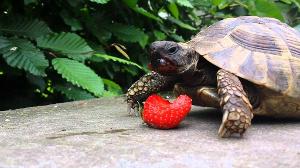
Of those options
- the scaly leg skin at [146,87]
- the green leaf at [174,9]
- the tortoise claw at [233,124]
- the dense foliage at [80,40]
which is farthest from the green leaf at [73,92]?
the tortoise claw at [233,124]

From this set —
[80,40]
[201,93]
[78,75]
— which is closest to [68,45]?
[80,40]

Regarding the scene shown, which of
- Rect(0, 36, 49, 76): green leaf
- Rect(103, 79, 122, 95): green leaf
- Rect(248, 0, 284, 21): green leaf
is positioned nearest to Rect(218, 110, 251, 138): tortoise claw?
Rect(0, 36, 49, 76): green leaf

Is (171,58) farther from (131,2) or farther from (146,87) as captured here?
(131,2)

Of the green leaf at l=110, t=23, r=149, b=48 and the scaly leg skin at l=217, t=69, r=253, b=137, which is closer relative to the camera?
the scaly leg skin at l=217, t=69, r=253, b=137

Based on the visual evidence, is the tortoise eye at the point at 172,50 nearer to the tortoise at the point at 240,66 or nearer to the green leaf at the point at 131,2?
the tortoise at the point at 240,66

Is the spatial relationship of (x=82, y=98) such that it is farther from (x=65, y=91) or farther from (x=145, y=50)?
(x=145, y=50)

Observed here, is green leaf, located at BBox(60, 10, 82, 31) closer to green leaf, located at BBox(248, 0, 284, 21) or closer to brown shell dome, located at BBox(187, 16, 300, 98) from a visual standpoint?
brown shell dome, located at BBox(187, 16, 300, 98)
